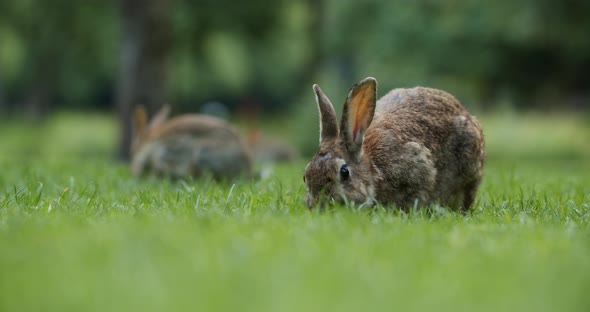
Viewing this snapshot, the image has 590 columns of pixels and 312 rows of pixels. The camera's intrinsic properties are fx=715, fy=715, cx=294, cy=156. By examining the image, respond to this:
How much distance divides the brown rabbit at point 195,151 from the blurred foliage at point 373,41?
7.93 metres

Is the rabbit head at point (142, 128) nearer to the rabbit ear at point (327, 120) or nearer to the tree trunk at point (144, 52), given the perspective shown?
the tree trunk at point (144, 52)

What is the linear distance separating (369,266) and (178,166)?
5899mm

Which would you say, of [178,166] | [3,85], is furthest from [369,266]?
[3,85]

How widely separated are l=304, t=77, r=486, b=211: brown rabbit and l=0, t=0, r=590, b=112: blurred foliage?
10422 mm

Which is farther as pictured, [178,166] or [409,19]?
[409,19]

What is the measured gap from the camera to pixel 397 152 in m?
5.21

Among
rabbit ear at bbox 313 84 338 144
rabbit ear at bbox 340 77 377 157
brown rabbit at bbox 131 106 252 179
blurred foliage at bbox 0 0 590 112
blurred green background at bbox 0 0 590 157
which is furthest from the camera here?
blurred foliage at bbox 0 0 590 112

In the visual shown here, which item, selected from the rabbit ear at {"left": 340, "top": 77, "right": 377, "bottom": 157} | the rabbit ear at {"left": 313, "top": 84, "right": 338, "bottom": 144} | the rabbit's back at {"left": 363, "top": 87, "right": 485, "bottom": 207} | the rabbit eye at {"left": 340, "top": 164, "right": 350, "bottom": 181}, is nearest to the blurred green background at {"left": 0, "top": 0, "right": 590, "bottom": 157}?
the rabbit's back at {"left": 363, "top": 87, "right": 485, "bottom": 207}

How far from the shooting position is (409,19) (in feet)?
74.5

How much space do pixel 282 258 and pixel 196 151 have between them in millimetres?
5653

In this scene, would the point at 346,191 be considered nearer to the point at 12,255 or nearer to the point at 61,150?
the point at 12,255

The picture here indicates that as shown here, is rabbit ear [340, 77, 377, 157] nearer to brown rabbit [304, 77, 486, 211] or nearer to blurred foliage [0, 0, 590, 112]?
brown rabbit [304, 77, 486, 211]

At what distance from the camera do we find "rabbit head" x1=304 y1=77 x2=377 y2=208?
476cm

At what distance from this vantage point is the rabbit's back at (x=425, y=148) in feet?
17.0
